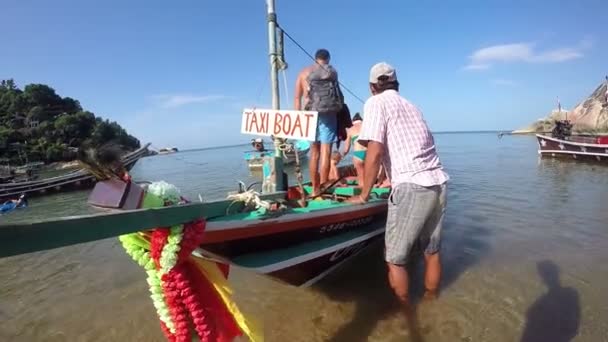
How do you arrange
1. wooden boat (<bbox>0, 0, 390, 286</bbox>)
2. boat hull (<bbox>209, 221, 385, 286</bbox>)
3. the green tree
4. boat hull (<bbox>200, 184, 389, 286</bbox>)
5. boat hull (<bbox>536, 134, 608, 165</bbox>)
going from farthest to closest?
the green tree < boat hull (<bbox>536, 134, 608, 165</bbox>) < boat hull (<bbox>209, 221, 385, 286</bbox>) < boat hull (<bbox>200, 184, 389, 286</bbox>) < wooden boat (<bbox>0, 0, 390, 286</bbox>)

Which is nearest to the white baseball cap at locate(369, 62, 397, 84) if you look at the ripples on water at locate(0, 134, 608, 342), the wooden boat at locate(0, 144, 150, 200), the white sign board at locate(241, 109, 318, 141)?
the white sign board at locate(241, 109, 318, 141)

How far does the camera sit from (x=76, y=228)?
153cm

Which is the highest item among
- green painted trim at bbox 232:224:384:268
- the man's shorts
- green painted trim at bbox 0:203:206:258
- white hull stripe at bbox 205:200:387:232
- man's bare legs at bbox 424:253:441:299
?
the man's shorts

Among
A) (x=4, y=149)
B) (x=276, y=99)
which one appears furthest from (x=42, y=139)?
(x=276, y=99)

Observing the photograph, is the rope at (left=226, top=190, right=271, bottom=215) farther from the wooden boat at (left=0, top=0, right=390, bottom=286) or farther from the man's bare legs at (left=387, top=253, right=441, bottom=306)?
the man's bare legs at (left=387, top=253, right=441, bottom=306)

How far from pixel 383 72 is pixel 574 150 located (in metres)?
21.2

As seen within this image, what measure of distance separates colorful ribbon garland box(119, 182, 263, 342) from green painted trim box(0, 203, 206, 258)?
0.21 metres

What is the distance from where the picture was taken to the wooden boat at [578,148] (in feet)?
55.7

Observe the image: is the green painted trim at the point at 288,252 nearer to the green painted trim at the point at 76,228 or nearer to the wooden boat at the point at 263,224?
the wooden boat at the point at 263,224

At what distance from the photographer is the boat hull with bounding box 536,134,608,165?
17.0 meters

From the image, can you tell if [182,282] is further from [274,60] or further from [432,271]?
[274,60]

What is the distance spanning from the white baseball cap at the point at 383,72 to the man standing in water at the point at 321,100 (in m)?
1.05

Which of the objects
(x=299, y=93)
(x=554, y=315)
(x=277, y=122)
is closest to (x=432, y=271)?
(x=554, y=315)

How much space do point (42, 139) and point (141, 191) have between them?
2346 inches
